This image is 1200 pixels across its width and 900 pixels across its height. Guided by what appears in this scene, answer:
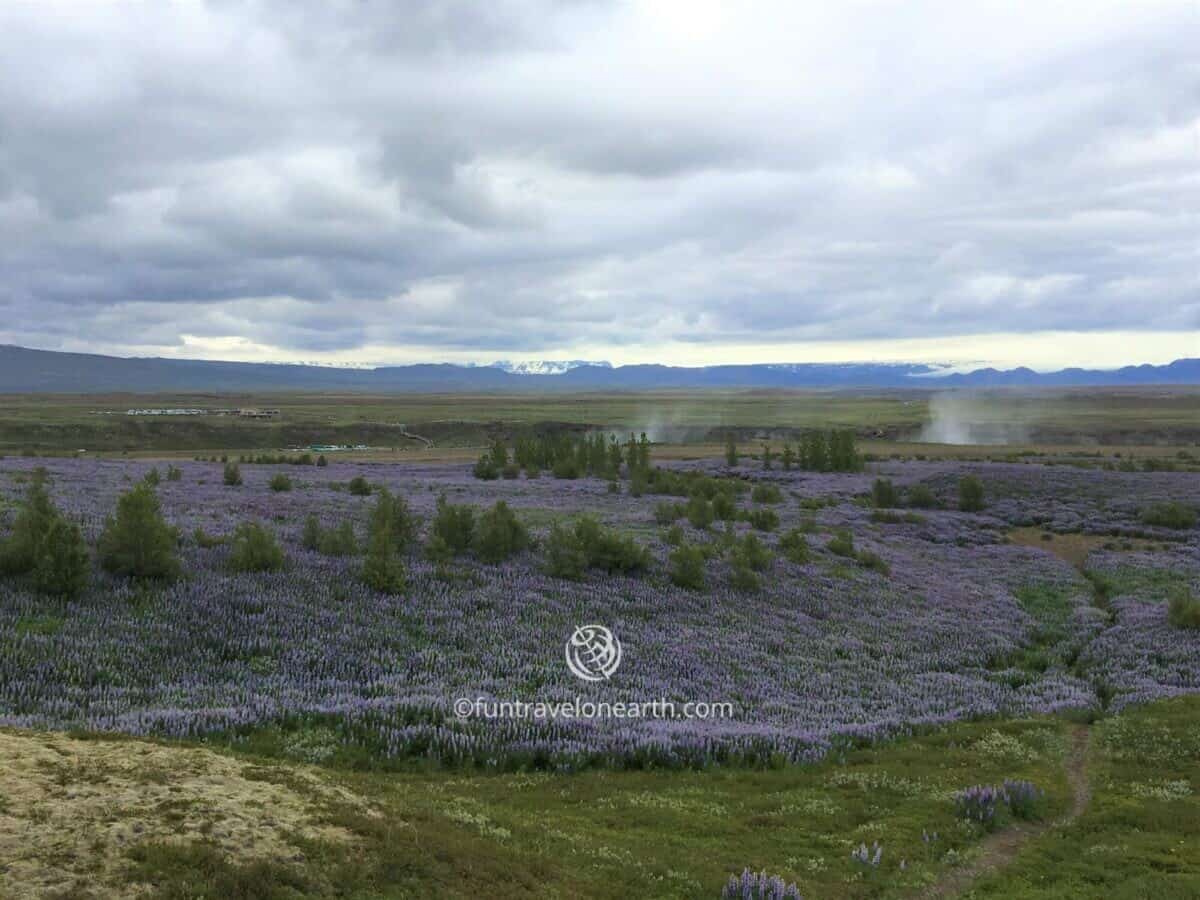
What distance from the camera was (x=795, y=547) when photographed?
3275cm

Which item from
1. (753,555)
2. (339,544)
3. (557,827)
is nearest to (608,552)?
(753,555)

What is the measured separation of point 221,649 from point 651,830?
35.0ft

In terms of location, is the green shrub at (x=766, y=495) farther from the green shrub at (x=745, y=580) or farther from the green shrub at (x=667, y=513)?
the green shrub at (x=745, y=580)

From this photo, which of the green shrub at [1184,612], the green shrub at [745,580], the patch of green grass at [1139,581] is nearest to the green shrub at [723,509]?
the green shrub at [745,580]

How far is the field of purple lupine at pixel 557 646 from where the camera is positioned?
1407 cm

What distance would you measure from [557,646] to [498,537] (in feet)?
25.4

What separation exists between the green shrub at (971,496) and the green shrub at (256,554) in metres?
45.9

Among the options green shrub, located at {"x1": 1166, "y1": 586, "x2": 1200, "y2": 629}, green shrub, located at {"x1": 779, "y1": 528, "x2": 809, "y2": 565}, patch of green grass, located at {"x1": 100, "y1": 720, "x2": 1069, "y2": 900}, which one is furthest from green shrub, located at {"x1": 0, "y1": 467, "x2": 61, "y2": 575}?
green shrub, located at {"x1": 1166, "y1": 586, "x2": 1200, "y2": 629}

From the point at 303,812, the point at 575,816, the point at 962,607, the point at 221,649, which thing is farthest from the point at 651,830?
the point at 962,607

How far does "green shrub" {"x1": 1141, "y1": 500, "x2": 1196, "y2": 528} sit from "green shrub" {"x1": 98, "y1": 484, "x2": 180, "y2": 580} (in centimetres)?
4989

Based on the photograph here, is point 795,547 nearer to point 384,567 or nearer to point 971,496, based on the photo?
point 384,567

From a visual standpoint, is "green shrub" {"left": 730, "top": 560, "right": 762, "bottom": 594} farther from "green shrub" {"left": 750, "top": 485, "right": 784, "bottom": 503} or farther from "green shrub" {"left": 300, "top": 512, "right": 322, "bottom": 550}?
"green shrub" {"left": 750, "top": 485, "right": 784, "bottom": 503}

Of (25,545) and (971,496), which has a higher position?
(25,545)

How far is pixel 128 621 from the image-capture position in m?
17.0
